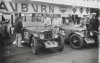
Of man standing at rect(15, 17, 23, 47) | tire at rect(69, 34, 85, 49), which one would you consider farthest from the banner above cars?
tire at rect(69, 34, 85, 49)

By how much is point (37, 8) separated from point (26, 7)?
0.75 metres

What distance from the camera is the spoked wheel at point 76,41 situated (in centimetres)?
496

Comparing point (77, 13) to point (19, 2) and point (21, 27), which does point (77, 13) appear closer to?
point (19, 2)

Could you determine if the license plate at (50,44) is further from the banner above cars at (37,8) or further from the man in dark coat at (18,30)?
the banner above cars at (37,8)

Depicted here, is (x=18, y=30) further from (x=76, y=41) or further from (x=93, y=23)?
(x=93, y=23)

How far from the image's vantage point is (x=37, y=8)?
784cm

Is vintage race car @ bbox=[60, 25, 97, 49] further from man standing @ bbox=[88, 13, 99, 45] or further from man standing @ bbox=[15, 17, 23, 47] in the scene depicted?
man standing @ bbox=[15, 17, 23, 47]

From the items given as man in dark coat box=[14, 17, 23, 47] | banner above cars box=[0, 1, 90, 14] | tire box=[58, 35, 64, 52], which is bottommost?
tire box=[58, 35, 64, 52]

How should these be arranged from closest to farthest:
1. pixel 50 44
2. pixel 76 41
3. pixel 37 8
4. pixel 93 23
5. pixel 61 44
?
pixel 50 44 < pixel 61 44 < pixel 76 41 < pixel 93 23 < pixel 37 8

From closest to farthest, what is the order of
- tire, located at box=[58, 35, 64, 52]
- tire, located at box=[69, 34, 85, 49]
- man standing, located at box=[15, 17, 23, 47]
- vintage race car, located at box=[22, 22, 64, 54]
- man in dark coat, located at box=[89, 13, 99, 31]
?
vintage race car, located at box=[22, 22, 64, 54] → tire, located at box=[58, 35, 64, 52] → tire, located at box=[69, 34, 85, 49] → man standing, located at box=[15, 17, 23, 47] → man in dark coat, located at box=[89, 13, 99, 31]

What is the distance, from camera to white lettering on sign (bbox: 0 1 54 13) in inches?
258

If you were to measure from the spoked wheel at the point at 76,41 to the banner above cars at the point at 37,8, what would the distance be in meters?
3.50

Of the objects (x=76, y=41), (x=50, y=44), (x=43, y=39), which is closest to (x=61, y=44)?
(x=50, y=44)

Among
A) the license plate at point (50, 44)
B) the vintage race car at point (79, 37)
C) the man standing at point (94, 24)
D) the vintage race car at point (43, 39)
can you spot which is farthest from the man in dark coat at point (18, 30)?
the man standing at point (94, 24)
